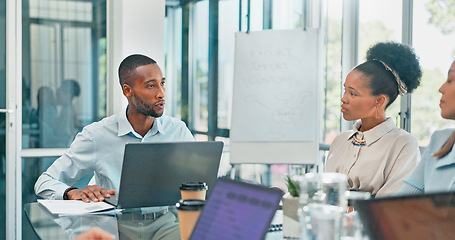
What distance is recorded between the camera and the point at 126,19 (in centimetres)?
344

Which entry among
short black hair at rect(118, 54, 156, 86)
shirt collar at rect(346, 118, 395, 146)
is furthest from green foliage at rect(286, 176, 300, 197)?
short black hair at rect(118, 54, 156, 86)

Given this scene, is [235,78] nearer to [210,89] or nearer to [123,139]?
[123,139]

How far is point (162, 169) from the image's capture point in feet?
5.74

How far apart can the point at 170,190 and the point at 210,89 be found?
3130mm

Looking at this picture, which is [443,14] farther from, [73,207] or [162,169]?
[73,207]

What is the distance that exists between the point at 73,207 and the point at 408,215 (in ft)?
4.10

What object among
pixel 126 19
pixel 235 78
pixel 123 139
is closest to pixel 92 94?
pixel 126 19

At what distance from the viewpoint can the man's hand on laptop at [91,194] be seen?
1954 mm

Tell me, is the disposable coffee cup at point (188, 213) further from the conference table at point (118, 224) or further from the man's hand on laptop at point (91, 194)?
the man's hand on laptop at point (91, 194)

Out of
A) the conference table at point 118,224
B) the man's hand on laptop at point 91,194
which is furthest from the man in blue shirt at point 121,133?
the conference table at point 118,224

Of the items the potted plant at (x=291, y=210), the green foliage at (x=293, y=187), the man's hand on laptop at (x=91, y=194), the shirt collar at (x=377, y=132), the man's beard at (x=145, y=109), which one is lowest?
the man's hand on laptop at (x=91, y=194)

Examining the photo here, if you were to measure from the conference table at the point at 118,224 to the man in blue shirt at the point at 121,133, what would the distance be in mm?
417

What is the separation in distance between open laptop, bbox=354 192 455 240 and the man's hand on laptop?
3.92ft

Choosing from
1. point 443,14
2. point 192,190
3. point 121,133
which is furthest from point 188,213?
point 443,14
